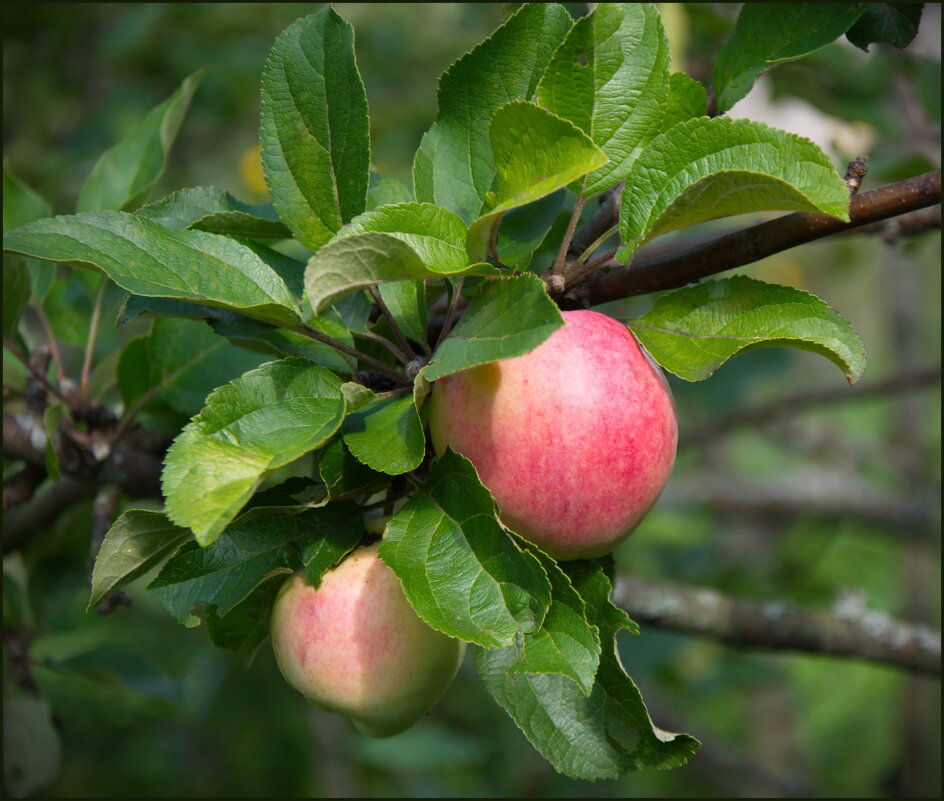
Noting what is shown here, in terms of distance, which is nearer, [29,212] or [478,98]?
[478,98]

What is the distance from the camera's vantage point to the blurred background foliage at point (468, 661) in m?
1.64

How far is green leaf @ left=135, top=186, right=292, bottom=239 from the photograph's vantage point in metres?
0.65

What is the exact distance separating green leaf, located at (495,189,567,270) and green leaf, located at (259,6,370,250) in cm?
10

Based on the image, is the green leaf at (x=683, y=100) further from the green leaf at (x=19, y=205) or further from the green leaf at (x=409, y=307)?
the green leaf at (x=19, y=205)

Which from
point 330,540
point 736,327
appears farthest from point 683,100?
point 330,540

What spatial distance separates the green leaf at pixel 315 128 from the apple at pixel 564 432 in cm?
16

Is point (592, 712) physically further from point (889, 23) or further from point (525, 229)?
point (889, 23)

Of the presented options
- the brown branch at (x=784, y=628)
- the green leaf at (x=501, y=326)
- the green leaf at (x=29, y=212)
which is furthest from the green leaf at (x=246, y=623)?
the brown branch at (x=784, y=628)

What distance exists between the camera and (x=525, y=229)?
645mm

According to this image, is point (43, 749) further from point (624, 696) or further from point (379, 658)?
point (624, 696)

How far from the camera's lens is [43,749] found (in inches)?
44.6

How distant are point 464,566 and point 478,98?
1.06 feet

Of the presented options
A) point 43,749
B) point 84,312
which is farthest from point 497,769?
point 84,312

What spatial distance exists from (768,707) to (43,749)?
80.5 inches
